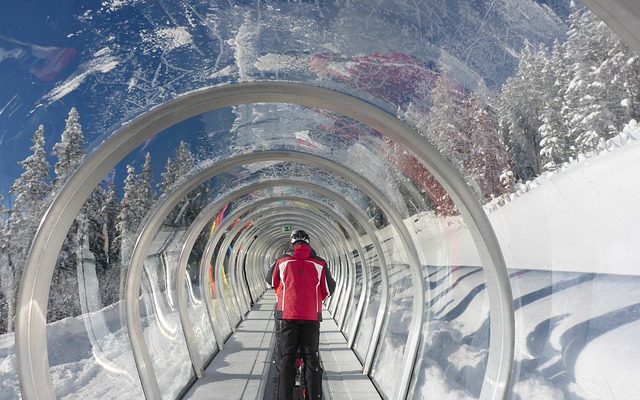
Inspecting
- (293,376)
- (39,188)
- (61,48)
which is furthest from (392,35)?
(293,376)

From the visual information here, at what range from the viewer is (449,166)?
4.11 m

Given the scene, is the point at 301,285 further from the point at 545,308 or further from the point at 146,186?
the point at 545,308

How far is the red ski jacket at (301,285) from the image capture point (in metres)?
6.00

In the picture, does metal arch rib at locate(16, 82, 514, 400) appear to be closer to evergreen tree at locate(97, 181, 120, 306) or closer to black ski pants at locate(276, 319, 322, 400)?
evergreen tree at locate(97, 181, 120, 306)

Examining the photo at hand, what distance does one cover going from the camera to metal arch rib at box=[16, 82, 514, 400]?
3625 millimetres

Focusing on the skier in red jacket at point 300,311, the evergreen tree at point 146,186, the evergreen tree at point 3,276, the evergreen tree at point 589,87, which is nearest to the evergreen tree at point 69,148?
the evergreen tree at point 3,276

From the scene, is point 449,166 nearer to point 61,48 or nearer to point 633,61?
point 633,61

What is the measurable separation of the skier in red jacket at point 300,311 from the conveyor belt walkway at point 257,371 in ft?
4.43

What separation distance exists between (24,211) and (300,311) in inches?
120

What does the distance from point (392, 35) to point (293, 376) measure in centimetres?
379

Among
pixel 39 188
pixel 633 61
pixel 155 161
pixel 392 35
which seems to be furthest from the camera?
pixel 155 161

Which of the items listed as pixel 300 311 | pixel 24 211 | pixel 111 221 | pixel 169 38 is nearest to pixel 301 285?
pixel 300 311

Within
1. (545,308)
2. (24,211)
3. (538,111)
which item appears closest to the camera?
(538,111)

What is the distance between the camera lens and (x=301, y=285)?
609 cm
